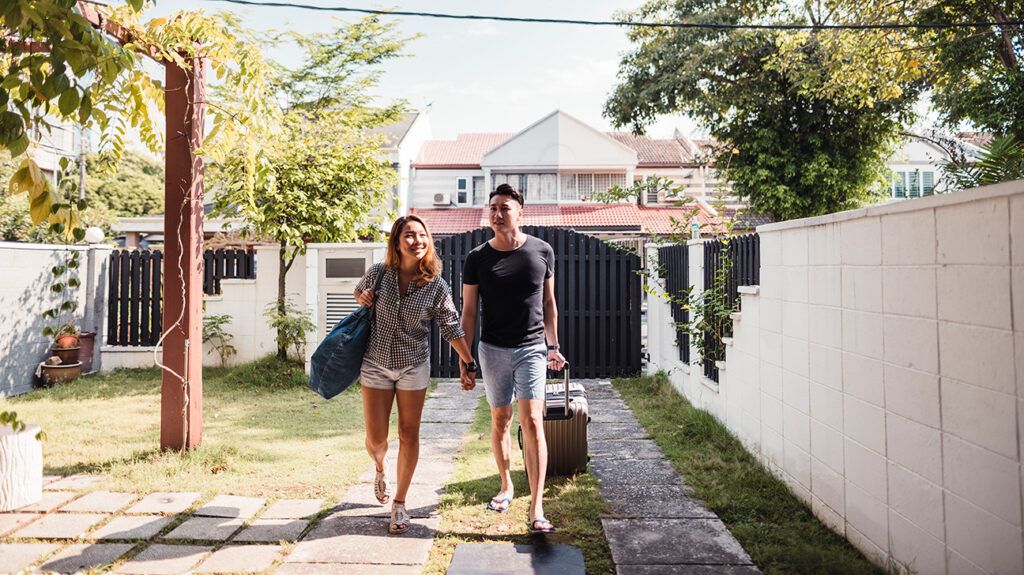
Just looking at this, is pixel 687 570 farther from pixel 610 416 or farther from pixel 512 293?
pixel 610 416

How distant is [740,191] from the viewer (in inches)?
657

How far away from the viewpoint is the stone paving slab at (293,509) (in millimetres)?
3643

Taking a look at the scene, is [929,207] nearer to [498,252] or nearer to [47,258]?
[498,252]

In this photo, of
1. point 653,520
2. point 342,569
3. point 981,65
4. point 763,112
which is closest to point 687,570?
point 653,520

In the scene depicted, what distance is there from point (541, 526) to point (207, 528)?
176 cm

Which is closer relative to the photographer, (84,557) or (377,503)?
(84,557)

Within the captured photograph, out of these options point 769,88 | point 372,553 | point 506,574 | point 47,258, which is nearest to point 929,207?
point 506,574

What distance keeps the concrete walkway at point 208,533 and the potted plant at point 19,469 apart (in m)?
0.07

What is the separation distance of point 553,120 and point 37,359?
19.4m

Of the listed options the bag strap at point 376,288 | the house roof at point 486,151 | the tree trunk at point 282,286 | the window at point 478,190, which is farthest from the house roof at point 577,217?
the bag strap at point 376,288

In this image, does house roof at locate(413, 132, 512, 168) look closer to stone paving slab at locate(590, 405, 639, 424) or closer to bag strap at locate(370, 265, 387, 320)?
stone paving slab at locate(590, 405, 639, 424)

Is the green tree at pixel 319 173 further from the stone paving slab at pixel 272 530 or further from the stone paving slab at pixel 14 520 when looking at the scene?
the stone paving slab at pixel 272 530

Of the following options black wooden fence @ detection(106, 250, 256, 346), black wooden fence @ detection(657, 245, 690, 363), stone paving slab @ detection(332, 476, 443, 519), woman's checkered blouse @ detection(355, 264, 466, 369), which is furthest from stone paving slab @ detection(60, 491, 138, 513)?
black wooden fence @ detection(106, 250, 256, 346)

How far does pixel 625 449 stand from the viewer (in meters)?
5.14
